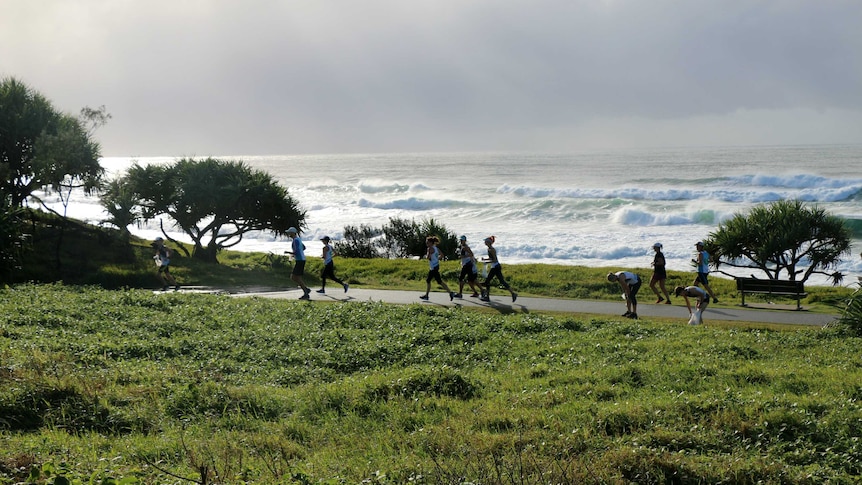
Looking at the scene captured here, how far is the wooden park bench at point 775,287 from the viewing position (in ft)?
72.3

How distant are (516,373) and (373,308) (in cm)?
707

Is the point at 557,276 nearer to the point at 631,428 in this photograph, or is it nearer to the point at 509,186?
the point at 631,428

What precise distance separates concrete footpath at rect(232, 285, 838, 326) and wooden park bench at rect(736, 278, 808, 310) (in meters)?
0.44

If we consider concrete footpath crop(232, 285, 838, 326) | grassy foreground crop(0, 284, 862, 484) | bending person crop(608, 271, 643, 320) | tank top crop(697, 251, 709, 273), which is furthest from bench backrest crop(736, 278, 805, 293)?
grassy foreground crop(0, 284, 862, 484)

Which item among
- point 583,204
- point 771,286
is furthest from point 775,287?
point 583,204

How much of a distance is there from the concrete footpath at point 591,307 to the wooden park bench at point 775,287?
1.44ft

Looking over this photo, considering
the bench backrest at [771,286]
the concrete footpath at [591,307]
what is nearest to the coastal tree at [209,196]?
the concrete footpath at [591,307]

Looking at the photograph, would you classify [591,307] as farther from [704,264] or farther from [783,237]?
[783,237]

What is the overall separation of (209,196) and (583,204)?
159 ft

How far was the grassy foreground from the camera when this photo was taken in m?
7.55

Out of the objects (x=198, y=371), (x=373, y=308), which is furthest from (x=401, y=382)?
A: (x=373, y=308)

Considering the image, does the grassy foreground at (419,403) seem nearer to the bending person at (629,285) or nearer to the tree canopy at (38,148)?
the bending person at (629,285)

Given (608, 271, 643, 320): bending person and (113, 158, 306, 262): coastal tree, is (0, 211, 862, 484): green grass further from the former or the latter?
(113, 158, 306, 262): coastal tree

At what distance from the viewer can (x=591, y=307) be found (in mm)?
21734
